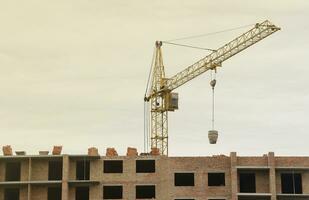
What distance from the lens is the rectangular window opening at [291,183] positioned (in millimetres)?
79750

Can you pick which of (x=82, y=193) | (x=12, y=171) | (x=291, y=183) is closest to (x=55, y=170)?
(x=82, y=193)

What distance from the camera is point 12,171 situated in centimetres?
8169

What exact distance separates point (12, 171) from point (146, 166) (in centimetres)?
1622

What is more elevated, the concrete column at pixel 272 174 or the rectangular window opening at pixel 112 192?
the concrete column at pixel 272 174

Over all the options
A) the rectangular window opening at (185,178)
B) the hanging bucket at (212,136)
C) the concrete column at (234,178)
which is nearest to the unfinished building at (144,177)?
the rectangular window opening at (185,178)

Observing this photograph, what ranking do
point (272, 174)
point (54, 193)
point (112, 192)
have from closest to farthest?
point (272, 174)
point (54, 193)
point (112, 192)

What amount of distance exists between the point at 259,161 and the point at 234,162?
3.02 metres

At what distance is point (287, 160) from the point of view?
261 ft

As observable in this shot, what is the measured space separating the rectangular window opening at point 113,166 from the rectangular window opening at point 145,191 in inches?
122

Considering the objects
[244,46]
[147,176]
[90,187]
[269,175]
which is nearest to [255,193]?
[269,175]

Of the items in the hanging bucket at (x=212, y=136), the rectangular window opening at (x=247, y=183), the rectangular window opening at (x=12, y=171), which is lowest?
the rectangular window opening at (x=247, y=183)

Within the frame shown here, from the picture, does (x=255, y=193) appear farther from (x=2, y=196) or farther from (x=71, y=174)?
(x=2, y=196)

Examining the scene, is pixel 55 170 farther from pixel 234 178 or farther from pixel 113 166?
pixel 234 178

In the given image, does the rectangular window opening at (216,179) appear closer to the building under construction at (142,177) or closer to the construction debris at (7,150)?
the building under construction at (142,177)
